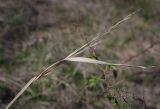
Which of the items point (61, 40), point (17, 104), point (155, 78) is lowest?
point (155, 78)

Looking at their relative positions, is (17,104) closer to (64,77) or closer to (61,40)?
(64,77)

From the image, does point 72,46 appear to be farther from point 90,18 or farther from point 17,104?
point 17,104

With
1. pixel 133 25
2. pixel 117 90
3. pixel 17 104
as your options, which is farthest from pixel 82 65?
pixel 117 90

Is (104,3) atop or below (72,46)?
atop

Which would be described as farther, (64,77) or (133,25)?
(133,25)

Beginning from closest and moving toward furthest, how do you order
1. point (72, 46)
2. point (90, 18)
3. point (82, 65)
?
point (82, 65) < point (72, 46) < point (90, 18)

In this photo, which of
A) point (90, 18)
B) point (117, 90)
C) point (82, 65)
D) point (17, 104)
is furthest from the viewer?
point (90, 18)
